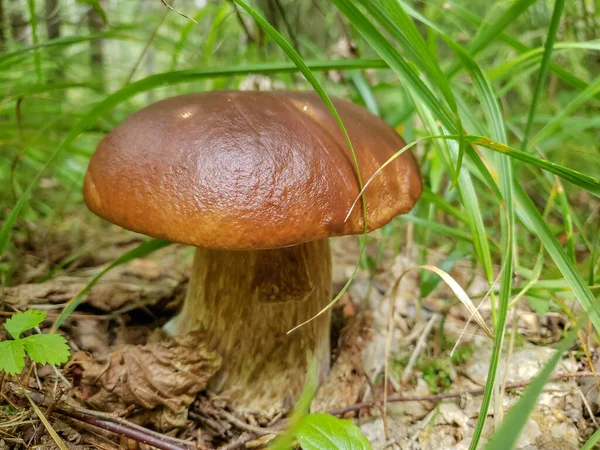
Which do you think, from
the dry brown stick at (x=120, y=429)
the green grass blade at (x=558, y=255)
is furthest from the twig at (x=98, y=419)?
the green grass blade at (x=558, y=255)

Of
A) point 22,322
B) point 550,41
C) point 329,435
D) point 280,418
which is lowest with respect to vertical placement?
point 280,418

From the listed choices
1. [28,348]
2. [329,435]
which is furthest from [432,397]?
[28,348]

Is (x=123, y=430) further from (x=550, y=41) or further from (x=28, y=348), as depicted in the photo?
(x=550, y=41)

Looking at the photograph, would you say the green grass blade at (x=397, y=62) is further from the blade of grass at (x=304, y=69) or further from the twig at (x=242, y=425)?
the twig at (x=242, y=425)

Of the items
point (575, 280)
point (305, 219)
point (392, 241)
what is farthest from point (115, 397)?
point (392, 241)

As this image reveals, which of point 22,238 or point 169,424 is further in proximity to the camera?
point 22,238

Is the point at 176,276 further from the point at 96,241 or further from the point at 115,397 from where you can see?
the point at 115,397

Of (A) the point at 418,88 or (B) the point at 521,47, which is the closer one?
(A) the point at 418,88
